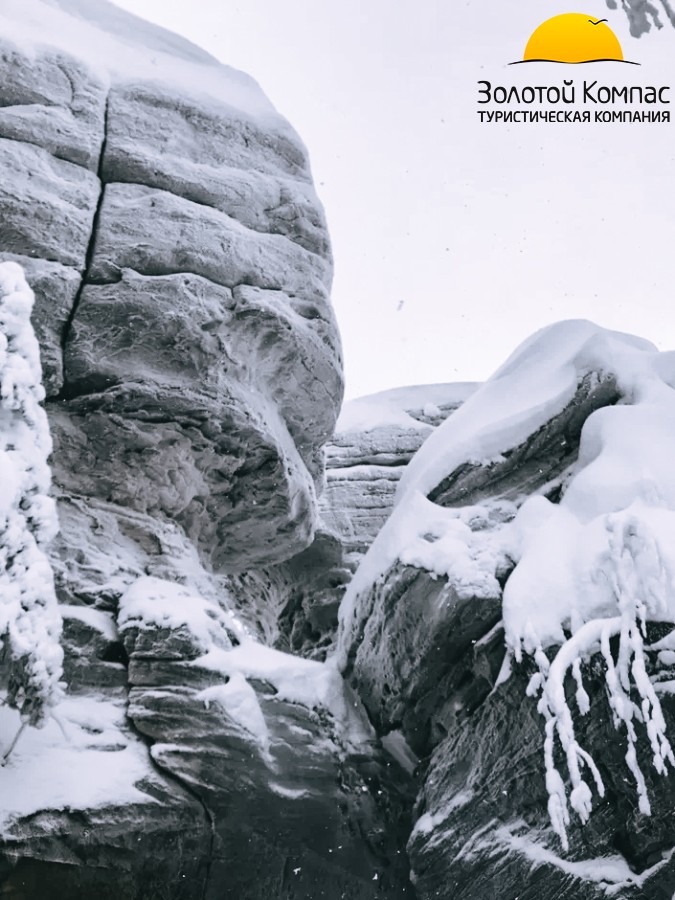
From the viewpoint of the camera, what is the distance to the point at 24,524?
229 inches

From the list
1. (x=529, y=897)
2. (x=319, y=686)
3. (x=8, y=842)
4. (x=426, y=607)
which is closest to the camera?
(x=8, y=842)

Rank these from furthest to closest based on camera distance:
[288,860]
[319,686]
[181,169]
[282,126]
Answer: [282,126], [181,169], [319,686], [288,860]

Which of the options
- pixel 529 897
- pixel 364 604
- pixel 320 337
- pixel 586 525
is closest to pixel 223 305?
pixel 320 337

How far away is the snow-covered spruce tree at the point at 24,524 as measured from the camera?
564 cm

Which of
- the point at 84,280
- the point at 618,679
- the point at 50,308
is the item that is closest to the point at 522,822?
the point at 618,679

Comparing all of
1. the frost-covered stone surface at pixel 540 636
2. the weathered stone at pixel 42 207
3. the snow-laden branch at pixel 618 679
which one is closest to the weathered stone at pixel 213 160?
the weathered stone at pixel 42 207

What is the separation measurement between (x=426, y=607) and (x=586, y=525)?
Result: 1.28 m

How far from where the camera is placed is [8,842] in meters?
5.36

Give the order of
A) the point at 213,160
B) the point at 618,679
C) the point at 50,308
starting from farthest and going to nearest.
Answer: the point at 213,160, the point at 50,308, the point at 618,679

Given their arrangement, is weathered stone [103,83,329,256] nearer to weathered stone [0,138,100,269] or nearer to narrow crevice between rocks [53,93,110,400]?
narrow crevice between rocks [53,93,110,400]

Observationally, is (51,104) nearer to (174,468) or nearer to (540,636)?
(174,468)

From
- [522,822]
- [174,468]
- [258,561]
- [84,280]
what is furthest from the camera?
[258,561]

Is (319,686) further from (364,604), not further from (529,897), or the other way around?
(529,897)

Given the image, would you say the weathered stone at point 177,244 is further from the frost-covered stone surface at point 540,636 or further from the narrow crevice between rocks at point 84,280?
the frost-covered stone surface at point 540,636
